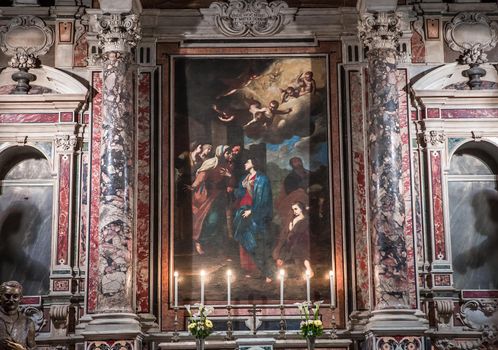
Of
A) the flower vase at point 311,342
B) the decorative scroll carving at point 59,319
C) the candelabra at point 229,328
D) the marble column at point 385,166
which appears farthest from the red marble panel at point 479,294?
the decorative scroll carving at point 59,319

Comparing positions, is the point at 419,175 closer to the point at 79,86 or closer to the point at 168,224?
the point at 168,224

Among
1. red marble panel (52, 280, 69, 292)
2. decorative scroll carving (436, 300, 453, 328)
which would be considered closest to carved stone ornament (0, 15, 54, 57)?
red marble panel (52, 280, 69, 292)

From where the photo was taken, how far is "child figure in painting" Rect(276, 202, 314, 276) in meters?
18.2

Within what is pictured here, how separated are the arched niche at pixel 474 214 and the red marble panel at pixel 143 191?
18.0 ft

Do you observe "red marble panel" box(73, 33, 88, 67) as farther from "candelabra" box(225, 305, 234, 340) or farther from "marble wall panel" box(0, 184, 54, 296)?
"candelabra" box(225, 305, 234, 340)

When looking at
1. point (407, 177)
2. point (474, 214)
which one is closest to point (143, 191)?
point (407, 177)

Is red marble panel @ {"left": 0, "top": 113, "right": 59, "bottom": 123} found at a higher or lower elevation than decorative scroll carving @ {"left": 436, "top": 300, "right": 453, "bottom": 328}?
higher

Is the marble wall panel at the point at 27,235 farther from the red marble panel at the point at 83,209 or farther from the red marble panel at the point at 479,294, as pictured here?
the red marble panel at the point at 479,294

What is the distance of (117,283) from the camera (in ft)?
53.9

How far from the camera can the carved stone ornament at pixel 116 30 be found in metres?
17.5

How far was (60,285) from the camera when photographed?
58.1 ft

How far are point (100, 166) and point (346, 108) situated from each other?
4.70 metres

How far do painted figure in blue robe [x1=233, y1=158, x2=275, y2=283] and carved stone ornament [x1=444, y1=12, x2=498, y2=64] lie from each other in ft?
14.1

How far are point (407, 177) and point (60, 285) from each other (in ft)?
20.9
